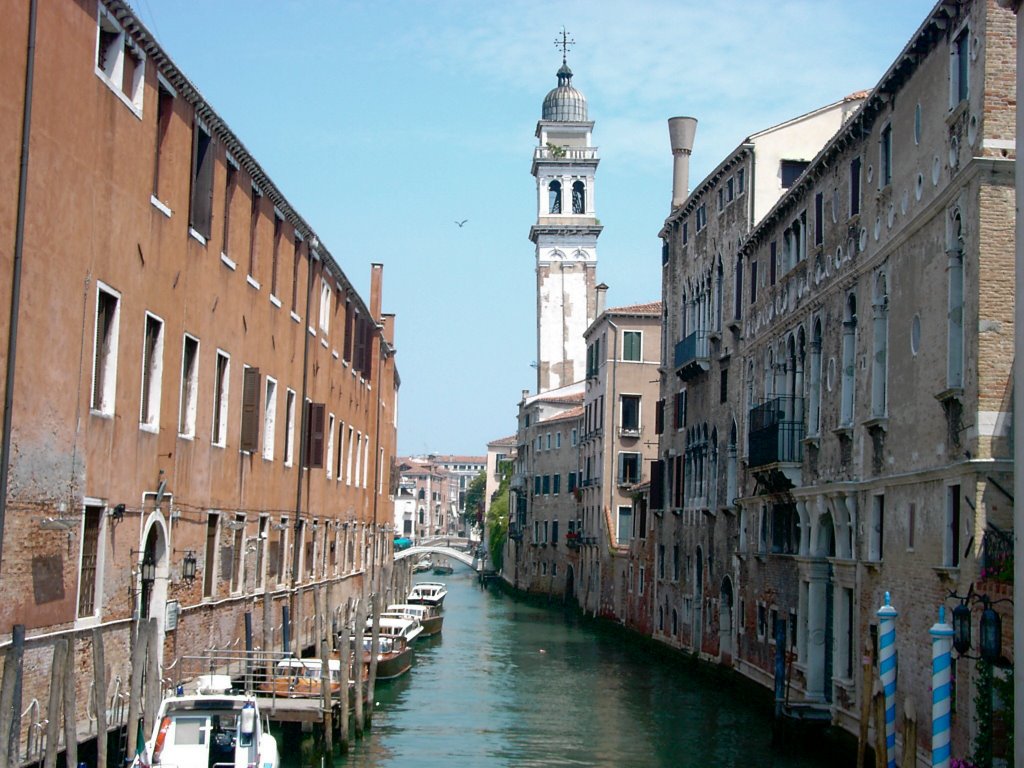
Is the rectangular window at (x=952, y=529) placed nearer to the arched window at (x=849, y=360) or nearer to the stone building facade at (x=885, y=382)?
the stone building facade at (x=885, y=382)

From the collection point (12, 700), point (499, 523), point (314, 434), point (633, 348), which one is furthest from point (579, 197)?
point (12, 700)

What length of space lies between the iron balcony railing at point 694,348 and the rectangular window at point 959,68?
611 inches

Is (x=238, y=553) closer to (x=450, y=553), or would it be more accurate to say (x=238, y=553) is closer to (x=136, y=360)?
(x=136, y=360)

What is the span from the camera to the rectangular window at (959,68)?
14.7 metres

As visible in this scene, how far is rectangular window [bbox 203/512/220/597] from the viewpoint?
18.6 m

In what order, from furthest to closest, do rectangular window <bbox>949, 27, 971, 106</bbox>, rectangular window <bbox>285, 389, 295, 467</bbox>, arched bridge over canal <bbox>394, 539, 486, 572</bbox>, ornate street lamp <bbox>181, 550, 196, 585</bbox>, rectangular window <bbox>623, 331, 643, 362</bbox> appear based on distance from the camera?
arched bridge over canal <bbox>394, 539, 486, 572</bbox> < rectangular window <bbox>623, 331, 643, 362</bbox> < rectangular window <bbox>285, 389, 295, 467</bbox> < ornate street lamp <bbox>181, 550, 196, 585</bbox> < rectangular window <bbox>949, 27, 971, 106</bbox>

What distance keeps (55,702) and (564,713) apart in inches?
584

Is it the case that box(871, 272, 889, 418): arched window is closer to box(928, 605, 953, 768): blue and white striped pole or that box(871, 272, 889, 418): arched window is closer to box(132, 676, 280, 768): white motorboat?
box(928, 605, 953, 768): blue and white striped pole

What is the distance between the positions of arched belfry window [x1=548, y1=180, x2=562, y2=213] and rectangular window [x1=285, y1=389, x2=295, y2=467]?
53265 millimetres

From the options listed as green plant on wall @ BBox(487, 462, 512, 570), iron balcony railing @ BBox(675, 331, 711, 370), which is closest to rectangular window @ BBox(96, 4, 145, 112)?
iron balcony railing @ BBox(675, 331, 711, 370)

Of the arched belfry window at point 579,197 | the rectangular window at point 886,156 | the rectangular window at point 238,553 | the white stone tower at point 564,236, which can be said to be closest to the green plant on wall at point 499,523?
the white stone tower at point 564,236

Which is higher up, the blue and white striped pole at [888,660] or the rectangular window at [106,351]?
the rectangular window at [106,351]

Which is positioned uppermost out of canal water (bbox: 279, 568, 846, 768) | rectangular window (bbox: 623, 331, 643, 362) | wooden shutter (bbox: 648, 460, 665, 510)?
rectangular window (bbox: 623, 331, 643, 362)

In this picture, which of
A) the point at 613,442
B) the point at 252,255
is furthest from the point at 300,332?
the point at 613,442
